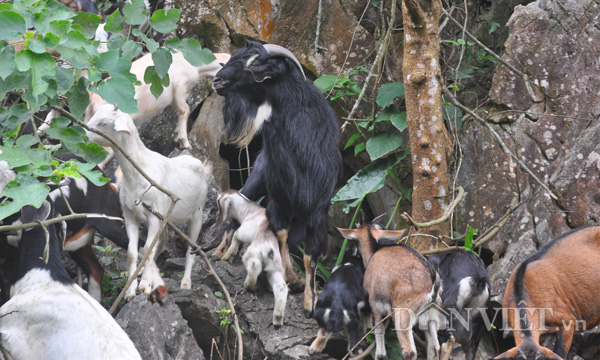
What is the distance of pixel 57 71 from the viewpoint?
Result: 3.59 m

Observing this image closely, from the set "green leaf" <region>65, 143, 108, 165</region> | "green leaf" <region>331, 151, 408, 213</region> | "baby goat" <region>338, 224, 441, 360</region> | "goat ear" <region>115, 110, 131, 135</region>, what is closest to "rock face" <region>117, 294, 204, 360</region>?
"goat ear" <region>115, 110, 131, 135</region>

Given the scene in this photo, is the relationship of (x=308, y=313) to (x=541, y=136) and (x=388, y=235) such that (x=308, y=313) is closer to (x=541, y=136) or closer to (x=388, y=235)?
(x=388, y=235)

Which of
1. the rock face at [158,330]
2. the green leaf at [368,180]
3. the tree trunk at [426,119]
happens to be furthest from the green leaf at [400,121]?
the rock face at [158,330]

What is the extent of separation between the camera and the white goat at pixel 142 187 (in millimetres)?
5309

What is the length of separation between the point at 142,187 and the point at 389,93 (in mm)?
2489

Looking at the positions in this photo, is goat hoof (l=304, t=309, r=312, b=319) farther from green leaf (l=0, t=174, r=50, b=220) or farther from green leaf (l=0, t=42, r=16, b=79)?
green leaf (l=0, t=42, r=16, b=79)

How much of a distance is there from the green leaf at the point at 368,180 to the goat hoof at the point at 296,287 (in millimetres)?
781

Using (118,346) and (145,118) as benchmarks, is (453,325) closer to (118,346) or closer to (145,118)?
(118,346)

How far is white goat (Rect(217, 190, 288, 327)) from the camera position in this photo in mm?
5637

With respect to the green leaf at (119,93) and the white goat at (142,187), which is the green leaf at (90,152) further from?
the white goat at (142,187)

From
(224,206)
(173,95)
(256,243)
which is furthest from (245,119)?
(256,243)

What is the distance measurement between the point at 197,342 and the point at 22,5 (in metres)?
3.14

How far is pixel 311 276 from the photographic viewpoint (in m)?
5.88

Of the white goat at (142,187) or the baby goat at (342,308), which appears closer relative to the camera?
the baby goat at (342,308)
